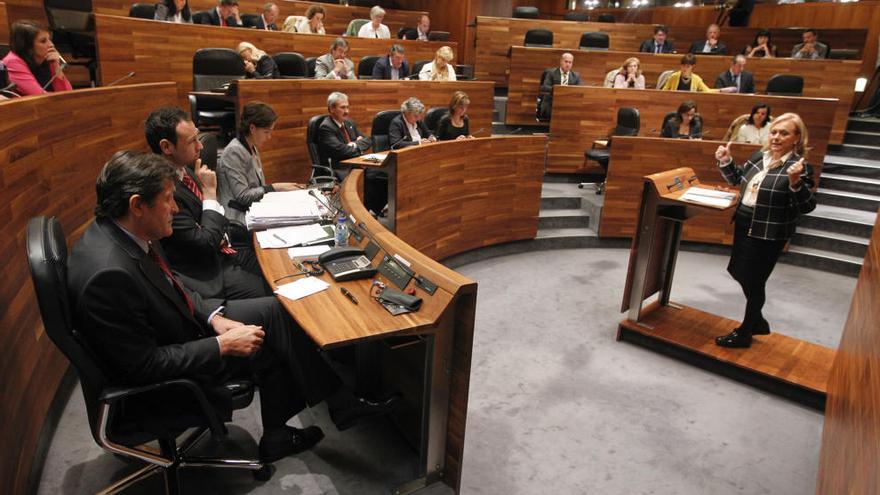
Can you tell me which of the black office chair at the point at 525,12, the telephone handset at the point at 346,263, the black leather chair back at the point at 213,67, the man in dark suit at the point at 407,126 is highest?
the black office chair at the point at 525,12

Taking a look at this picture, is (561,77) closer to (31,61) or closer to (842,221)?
(842,221)

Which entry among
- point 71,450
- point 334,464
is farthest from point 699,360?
point 71,450

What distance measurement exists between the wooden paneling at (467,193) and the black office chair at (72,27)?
3.43 m

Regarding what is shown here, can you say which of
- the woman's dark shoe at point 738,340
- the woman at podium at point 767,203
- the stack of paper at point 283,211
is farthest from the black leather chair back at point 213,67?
the woman's dark shoe at point 738,340

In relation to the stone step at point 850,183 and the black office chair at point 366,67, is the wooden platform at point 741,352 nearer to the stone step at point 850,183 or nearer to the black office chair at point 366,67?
the stone step at point 850,183

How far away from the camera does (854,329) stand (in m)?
2.20

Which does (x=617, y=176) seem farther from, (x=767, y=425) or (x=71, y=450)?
(x=71, y=450)

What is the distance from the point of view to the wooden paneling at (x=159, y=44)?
15.4 ft

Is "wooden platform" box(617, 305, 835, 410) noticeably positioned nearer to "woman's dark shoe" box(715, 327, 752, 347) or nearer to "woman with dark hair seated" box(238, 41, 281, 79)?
"woman's dark shoe" box(715, 327, 752, 347)

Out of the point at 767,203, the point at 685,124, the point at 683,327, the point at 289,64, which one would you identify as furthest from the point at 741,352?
the point at 289,64

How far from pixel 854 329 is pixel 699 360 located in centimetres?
117

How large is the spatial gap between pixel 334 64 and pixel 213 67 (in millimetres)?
1292

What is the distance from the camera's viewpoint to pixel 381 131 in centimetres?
477

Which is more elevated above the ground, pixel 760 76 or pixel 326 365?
pixel 760 76
